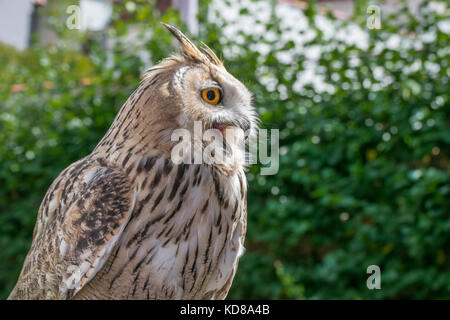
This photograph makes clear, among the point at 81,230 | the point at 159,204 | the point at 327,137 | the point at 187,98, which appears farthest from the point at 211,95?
the point at 327,137

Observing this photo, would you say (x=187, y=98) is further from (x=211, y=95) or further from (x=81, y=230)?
(x=81, y=230)

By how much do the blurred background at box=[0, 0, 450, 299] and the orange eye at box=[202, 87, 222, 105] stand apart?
1.22 metres

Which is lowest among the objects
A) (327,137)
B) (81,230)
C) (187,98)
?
(81,230)

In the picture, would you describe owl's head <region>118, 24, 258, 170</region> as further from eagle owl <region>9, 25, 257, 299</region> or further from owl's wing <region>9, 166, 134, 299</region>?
owl's wing <region>9, 166, 134, 299</region>

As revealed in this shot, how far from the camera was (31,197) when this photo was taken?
4434mm

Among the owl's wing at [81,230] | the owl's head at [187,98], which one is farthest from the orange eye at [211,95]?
the owl's wing at [81,230]

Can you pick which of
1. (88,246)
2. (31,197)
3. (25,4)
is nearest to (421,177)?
(88,246)

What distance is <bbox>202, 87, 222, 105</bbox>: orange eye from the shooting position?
58.6 inches

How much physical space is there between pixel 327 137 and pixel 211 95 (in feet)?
6.72

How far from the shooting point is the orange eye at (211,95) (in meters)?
1.49

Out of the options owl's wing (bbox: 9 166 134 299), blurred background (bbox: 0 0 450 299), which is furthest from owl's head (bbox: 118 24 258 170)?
blurred background (bbox: 0 0 450 299)

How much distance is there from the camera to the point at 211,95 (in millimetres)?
1503

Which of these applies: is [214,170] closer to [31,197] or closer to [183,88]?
[183,88]

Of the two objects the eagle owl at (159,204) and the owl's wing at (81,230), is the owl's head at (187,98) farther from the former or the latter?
the owl's wing at (81,230)
